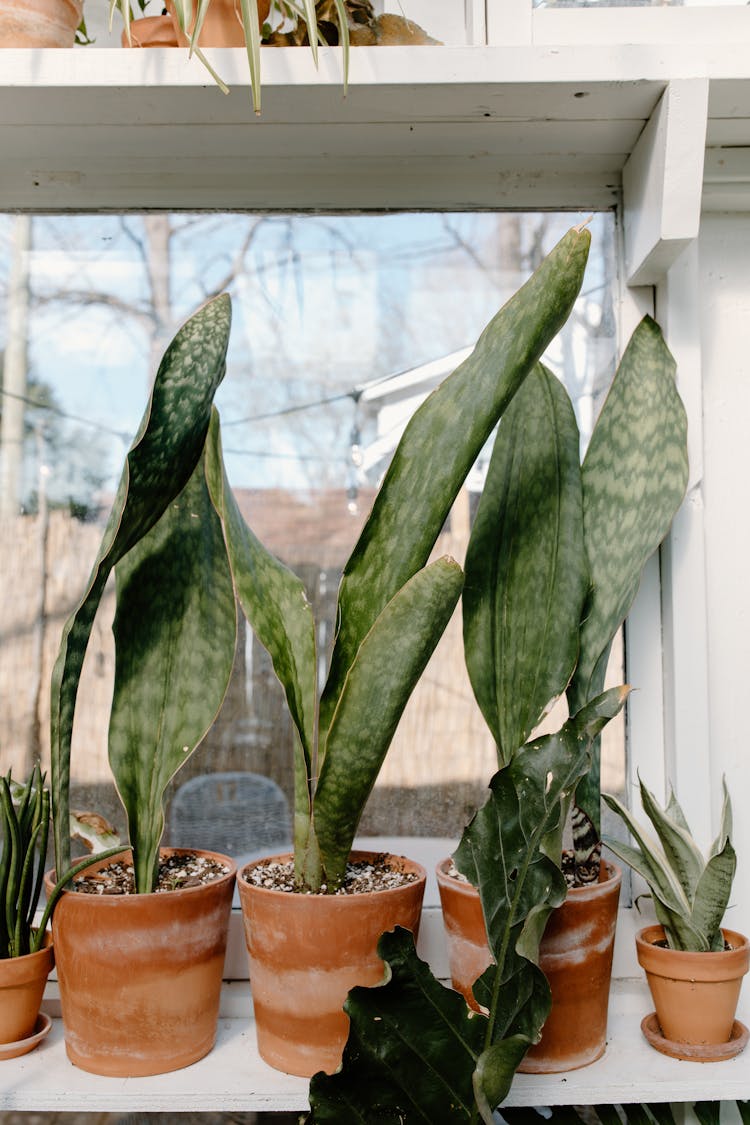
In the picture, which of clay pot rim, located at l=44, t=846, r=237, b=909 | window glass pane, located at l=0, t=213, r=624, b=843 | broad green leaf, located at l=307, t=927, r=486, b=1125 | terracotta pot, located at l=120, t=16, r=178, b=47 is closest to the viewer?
broad green leaf, located at l=307, t=927, r=486, b=1125

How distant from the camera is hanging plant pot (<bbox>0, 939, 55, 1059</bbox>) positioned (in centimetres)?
74

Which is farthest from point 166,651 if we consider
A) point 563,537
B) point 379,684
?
point 563,537

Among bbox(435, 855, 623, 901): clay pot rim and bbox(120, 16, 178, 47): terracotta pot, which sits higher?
bbox(120, 16, 178, 47): terracotta pot

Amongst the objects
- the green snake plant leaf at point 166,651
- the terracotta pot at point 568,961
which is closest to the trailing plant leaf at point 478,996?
the terracotta pot at point 568,961

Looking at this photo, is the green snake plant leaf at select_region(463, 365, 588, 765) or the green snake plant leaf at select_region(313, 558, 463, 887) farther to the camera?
the green snake plant leaf at select_region(463, 365, 588, 765)

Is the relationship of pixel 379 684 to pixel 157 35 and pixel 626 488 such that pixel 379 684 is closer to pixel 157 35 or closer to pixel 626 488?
pixel 626 488

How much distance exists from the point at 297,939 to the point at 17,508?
0.50 meters

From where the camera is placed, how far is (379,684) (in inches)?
25.4

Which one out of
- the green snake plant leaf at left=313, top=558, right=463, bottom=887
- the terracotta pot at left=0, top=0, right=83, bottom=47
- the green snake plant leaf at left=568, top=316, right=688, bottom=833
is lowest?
the green snake plant leaf at left=313, top=558, right=463, bottom=887

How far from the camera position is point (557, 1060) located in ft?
2.40

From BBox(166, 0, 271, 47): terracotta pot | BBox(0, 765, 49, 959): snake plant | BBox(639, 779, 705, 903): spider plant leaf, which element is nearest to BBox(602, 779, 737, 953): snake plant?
BBox(639, 779, 705, 903): spider plant leaf

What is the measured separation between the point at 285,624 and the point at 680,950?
1.31 ft

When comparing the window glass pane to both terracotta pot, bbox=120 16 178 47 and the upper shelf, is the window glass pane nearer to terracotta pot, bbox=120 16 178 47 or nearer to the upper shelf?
the upper shelf

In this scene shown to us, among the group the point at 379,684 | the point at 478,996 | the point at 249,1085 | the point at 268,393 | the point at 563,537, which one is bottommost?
the point at 249,1085
